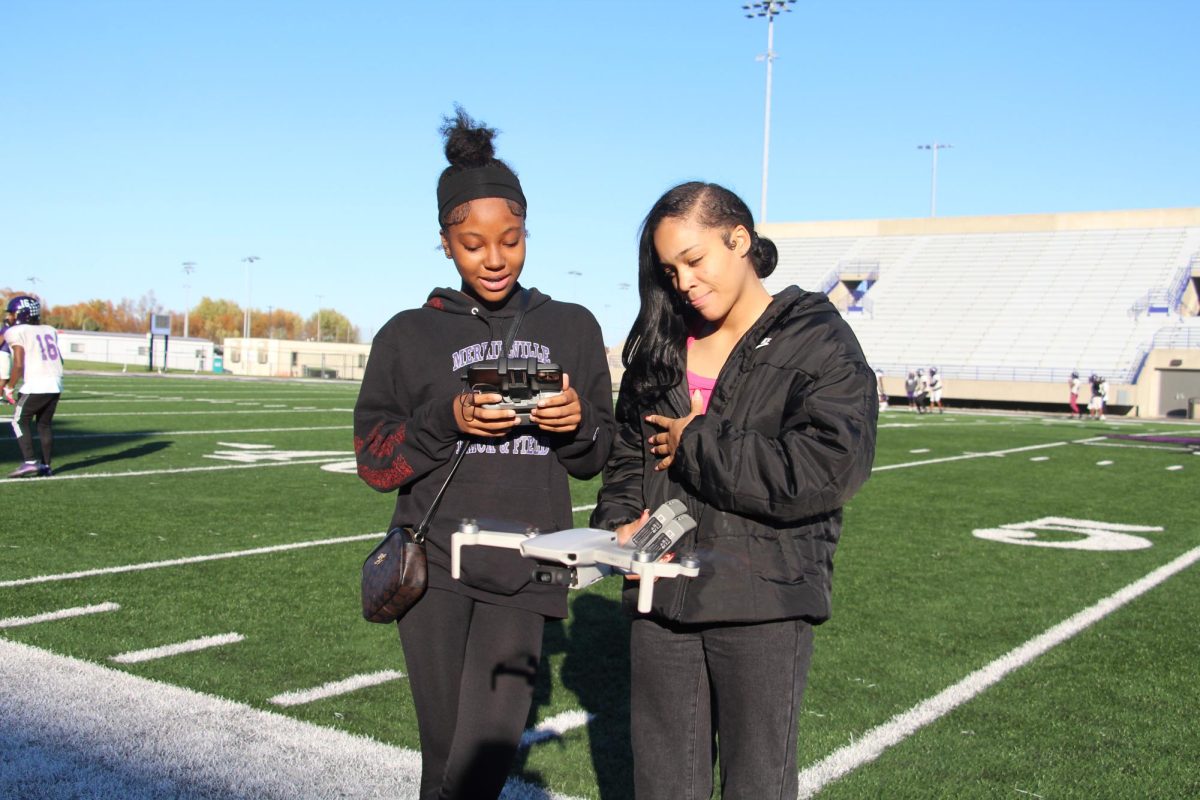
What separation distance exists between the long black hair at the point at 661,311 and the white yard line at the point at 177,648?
3.14 m

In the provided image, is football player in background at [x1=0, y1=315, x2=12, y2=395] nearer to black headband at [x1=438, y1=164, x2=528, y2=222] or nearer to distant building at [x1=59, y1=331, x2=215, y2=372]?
black headband at [x1=438, y1=164, x2=528, y2=222]

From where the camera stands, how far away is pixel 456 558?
2.17 meters

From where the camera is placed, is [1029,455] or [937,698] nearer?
[937,698]

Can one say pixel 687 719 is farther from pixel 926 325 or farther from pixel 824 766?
pixel 926 325

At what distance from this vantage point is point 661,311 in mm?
2625

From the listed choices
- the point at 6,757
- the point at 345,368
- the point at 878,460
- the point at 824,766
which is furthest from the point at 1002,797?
the point at 345,368

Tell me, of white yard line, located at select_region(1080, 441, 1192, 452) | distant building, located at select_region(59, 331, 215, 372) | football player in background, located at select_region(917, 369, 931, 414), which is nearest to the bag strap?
white yard line, located at select_region(1080, 441, 1192, 452)

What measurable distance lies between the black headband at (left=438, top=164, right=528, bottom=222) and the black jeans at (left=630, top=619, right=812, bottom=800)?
1039 mm

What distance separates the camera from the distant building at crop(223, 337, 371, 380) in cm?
6888

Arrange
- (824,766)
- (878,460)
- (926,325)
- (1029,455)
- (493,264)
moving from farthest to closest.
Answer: (926,325), (1029,455), (878,460), (824,766), (493,264)

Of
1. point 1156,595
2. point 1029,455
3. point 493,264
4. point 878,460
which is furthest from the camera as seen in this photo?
point 1029,455

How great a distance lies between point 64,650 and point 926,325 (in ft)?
154

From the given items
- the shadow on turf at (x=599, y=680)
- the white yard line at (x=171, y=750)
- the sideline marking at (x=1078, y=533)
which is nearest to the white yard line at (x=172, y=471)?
the shadow on turf at (x=599, y=680)

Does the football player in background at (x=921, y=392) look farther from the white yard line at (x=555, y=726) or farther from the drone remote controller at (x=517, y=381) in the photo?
the drone remote controller at (x=517, y=381)
